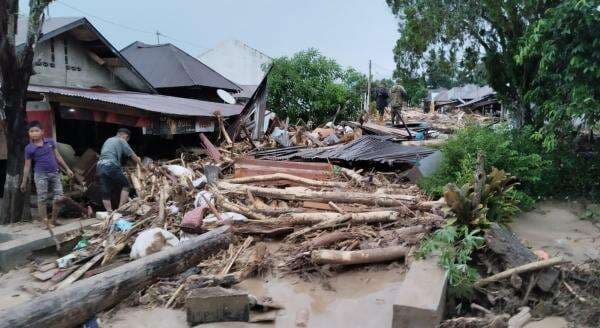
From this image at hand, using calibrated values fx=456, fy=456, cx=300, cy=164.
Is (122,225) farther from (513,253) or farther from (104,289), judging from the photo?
(513,253)

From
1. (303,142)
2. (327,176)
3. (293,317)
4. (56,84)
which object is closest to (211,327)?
(293,317)

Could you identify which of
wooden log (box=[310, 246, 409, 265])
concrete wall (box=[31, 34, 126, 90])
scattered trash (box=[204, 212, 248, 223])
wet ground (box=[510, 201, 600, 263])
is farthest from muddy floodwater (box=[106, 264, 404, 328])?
concrete wall (box=[31, 34, 126, 90])

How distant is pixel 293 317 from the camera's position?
4.84 meters

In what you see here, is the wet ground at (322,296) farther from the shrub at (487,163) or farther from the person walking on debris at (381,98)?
the person walking on debris at (381,98)

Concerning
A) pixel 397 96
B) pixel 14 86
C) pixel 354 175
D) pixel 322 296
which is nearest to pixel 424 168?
pixel 354 175

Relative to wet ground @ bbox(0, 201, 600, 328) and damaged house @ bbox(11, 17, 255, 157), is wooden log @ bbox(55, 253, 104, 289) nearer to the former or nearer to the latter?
wet ground @ bbox(0, 201, 600, 328)

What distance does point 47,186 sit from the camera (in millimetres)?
8141

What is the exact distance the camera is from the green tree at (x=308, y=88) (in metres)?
20.9

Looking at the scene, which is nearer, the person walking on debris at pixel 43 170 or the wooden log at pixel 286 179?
the person walking on debris at pixel 43 170

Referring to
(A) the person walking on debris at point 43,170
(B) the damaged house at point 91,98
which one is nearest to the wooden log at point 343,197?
(A) the person walking on debris at point 43,170

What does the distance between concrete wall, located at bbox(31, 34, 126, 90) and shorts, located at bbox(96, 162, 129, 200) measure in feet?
19.8

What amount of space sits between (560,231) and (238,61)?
3178 centimetres

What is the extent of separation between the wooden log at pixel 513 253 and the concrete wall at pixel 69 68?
1256 centimetres

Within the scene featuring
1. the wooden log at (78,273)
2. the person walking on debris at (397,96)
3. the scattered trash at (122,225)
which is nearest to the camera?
the wooden log at (78,273)
